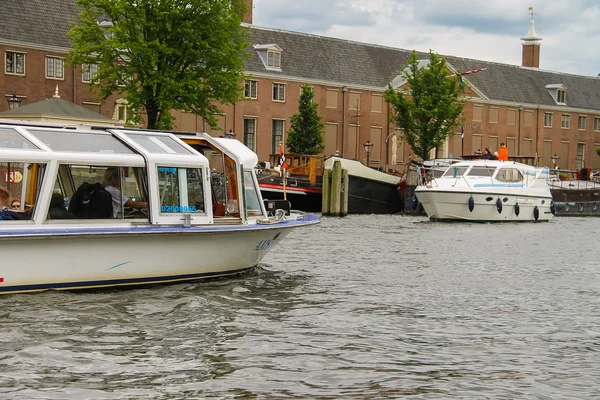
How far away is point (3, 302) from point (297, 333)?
4.38 m

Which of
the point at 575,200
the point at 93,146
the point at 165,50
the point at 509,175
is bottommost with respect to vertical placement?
the point at 575,200

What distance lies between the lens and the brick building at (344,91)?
195ft

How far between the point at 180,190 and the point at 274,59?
58171 millimetres

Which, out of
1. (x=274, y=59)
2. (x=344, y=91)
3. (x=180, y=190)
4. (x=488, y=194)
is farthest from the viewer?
(x=344, y=91)

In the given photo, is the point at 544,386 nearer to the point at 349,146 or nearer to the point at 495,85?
the point at 349,146

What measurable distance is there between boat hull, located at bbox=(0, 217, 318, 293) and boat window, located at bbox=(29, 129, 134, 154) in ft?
4.77

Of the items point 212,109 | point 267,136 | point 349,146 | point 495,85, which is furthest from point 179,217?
point 495,85

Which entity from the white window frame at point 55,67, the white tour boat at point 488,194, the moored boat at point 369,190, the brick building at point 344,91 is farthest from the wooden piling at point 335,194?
the white window frame at point 55,67

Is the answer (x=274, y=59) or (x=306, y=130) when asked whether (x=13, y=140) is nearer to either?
(x=306, y=130)

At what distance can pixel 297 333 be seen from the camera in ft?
43.9

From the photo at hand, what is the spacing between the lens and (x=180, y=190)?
54.5 ft

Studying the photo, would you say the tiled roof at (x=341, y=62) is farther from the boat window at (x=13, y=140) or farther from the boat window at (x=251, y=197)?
the boat window at (x=13, y=140)

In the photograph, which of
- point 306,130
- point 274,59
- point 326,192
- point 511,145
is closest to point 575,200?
point 326,192

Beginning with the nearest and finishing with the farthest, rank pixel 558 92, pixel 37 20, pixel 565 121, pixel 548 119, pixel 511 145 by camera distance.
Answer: pixel 37 20, pixel 511 145, pixel 548 119, pixel 558 92, pixel 565 121
